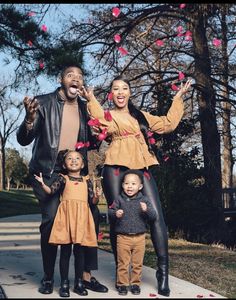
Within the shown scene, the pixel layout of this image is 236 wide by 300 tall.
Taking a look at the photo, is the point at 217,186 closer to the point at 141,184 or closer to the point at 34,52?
the point at 34,52

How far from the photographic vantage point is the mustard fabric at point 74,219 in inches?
166

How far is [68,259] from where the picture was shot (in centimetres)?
427

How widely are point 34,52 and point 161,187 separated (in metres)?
4.13

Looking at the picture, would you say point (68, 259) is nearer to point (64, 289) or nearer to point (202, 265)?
point (64, 289)

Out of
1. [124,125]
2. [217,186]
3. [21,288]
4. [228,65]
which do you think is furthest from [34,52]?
[228,65]

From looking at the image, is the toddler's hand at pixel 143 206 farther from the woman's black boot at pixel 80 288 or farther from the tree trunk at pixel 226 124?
the tree trunk at pixel 226 124

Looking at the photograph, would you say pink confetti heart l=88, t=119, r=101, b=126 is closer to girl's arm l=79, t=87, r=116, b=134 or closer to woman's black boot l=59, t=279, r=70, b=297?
girl's arm l=79, t=87, r=116, b=134

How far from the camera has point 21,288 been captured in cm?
452

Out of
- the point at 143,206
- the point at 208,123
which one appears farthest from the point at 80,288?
the point at 208,123

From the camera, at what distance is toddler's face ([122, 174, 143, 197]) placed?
439cm

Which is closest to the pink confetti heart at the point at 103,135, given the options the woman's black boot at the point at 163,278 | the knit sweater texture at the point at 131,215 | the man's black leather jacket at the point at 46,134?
the man's black leather jacket at the point at 46,134

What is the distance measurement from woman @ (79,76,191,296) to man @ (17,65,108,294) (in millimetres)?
141

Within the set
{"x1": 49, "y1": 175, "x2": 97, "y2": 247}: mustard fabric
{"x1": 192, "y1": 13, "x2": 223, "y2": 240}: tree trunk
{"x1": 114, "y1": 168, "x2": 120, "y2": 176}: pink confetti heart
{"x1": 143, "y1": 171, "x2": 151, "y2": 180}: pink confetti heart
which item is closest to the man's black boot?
{"x1": 49, "y1": 175, "x2": 97, "y2": 247}: mustard fabric

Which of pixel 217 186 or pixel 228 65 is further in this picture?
pixel 228 65
